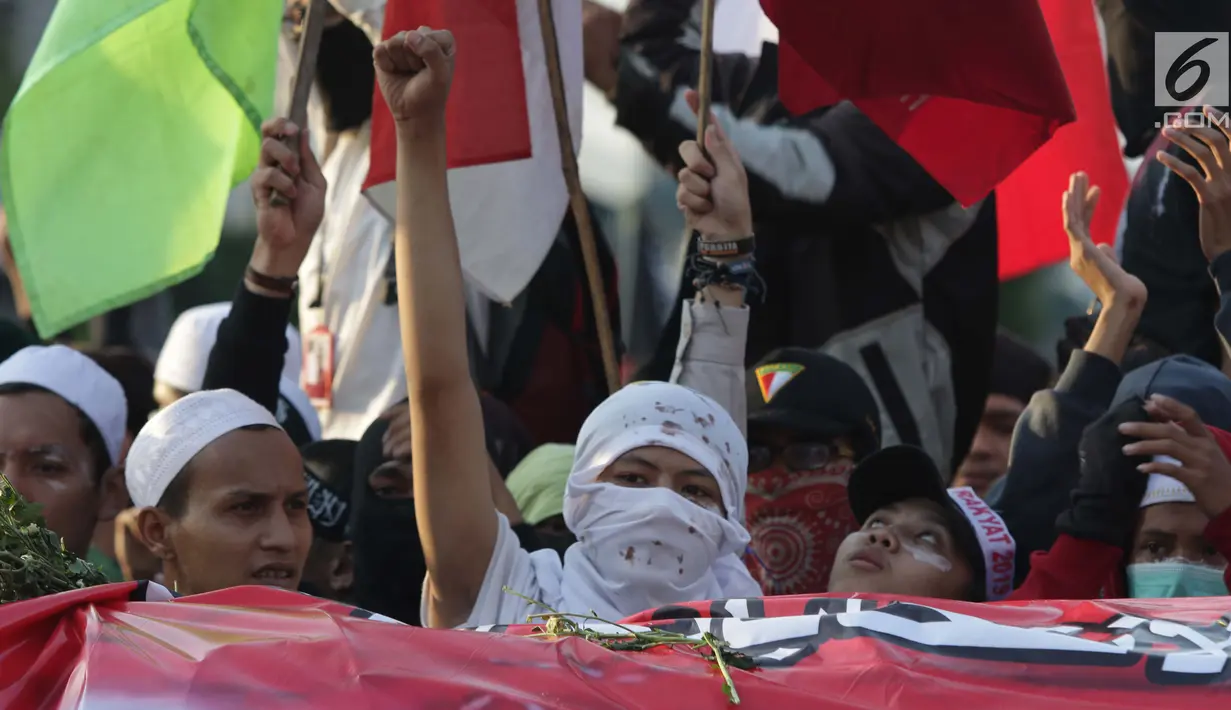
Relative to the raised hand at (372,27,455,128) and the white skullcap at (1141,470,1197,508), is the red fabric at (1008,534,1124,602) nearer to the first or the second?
the white skullcap at (1141,470,1197,508)

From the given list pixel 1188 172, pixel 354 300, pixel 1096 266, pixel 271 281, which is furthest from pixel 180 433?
pixel 1188 172

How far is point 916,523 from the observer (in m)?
4.36

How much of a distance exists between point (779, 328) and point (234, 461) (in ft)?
6.63

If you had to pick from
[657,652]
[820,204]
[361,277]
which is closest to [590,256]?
[820,204]

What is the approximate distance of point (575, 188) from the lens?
523cm

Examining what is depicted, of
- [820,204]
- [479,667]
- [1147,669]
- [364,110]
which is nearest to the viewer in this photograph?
[479,667]

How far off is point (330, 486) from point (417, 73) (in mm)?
1531

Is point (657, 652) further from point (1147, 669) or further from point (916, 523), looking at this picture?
point (916, 523)

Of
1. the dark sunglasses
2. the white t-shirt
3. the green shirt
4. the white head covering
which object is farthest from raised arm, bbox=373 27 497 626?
the white t-shirt

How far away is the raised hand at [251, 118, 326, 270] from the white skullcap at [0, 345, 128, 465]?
82 centimetres

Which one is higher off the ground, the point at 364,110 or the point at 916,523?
the point at 364,110

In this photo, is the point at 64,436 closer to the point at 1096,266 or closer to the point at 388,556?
the point at 388,556

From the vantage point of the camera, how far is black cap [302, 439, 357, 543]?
4.97 meters

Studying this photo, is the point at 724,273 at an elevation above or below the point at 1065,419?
above
